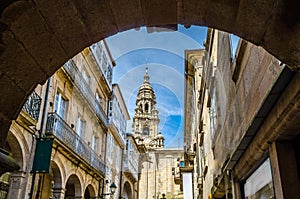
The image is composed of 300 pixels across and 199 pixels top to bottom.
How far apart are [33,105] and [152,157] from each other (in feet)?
145

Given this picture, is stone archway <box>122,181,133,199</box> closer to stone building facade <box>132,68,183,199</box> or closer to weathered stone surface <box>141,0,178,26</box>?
stone building facade <box>132,68,183,199</box>

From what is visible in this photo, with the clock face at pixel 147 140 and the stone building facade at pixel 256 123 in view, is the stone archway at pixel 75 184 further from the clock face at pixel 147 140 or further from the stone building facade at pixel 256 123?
the clock face at pixel 147 140

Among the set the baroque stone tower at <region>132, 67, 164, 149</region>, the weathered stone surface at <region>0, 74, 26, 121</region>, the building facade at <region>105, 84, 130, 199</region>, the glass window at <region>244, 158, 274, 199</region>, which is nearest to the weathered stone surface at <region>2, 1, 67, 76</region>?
the weathered stone surface at <region>0, 74, 26, 121</region>

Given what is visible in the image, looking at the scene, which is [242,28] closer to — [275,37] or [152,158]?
[275,37]

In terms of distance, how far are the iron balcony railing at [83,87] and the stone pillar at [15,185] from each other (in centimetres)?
496

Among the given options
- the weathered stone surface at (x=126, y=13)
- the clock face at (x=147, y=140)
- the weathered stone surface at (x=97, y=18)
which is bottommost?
the weathered stone surface at (x=97, y=18)

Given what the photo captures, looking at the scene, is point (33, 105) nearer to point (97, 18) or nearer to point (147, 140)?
point (97, 18)

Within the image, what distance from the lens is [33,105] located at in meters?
11.0

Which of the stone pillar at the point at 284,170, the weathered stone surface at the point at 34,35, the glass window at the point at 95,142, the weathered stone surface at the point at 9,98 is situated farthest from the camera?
the glass window at the point at 95,142

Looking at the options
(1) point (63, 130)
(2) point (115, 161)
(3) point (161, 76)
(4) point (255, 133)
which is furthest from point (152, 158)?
(4) point (255, 133)

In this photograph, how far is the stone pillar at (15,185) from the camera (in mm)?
10148

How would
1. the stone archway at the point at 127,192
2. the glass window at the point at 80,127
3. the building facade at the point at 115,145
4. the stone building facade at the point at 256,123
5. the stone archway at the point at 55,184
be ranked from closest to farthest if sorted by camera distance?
the stone building facade at the point at 256,123 → the stone archway at the point at 55,184 → the glass window at the point at 80,127 → the building facade at the point at 115,145 → the stone archway at the point at 127,192

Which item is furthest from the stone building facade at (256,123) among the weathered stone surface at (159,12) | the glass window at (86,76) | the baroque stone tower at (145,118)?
the baroque stone tower at (145,118)

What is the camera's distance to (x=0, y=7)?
2.21 meters
